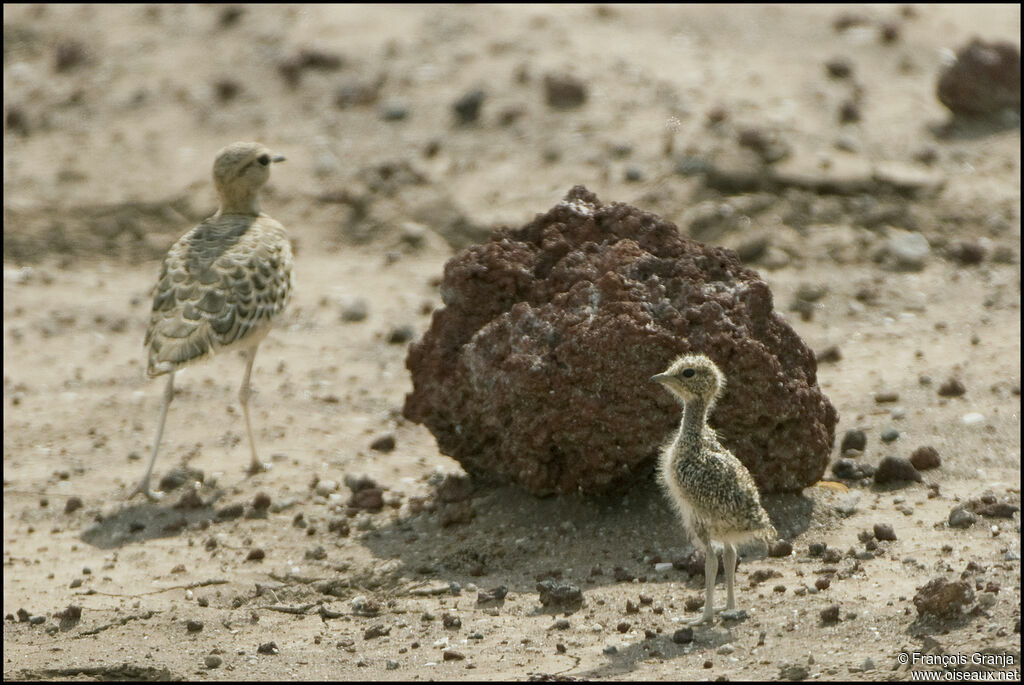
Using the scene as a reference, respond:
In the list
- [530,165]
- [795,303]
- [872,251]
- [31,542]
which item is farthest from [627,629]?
[530,165]

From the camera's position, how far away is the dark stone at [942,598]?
19.6 feet

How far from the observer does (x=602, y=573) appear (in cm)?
695

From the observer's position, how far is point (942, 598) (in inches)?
235

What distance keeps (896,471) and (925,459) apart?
27cm

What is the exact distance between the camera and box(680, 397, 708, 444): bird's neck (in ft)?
21.3

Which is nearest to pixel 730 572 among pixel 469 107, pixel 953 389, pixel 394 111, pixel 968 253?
pixel 953 389

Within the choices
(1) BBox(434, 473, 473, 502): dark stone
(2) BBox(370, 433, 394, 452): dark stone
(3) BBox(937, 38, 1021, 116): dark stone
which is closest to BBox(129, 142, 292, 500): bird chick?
(2) BBox(370, 433, 394, 452): dark stone

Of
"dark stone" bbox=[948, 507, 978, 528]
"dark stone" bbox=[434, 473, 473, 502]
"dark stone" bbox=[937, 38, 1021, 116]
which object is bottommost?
"dark stone" bbox=[434, 473, 473, 502]

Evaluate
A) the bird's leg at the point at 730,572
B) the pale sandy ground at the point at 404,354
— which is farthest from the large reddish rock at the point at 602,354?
the bird's leg at the point at 730,572

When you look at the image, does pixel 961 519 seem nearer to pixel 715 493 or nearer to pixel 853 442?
pixel 853 442

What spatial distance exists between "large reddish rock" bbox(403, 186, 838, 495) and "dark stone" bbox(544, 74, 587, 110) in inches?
230

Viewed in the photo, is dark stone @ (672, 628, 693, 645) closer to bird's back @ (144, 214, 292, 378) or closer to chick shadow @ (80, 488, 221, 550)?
chick shadow @ (80, 488, 221, 550)

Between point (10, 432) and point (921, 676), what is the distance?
6583 mm

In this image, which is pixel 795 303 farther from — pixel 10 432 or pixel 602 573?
pixel 10 432
